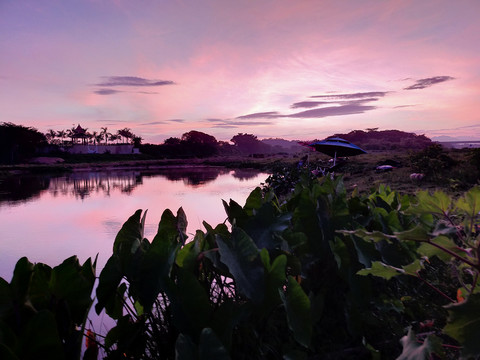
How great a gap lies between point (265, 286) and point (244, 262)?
0.08 metres

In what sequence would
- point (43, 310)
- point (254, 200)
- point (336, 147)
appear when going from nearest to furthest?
point (43, 310)
point (254, 200)
point (336, 147)

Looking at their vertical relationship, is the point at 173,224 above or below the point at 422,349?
above

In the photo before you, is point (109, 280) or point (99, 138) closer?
point (109, 280)

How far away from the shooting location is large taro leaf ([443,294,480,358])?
0.64 meters

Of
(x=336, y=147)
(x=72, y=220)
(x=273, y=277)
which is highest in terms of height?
(x=336, y=147)

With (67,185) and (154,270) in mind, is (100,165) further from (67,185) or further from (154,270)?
(154,270)

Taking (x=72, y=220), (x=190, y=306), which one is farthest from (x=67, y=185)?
(x=190, y=306)

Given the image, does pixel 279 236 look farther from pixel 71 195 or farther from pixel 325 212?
pixel 71 195

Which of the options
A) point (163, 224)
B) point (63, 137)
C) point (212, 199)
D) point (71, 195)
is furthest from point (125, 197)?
point (63, 137)

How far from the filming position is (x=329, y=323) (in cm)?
134

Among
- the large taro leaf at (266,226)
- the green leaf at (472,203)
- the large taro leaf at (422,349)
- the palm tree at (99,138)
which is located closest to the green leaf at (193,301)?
the large taro leaf at (266,226)

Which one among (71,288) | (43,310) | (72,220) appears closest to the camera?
(43,310)

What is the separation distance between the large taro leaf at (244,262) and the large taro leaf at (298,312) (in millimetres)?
80

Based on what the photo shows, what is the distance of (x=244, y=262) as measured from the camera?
2.78 feet
